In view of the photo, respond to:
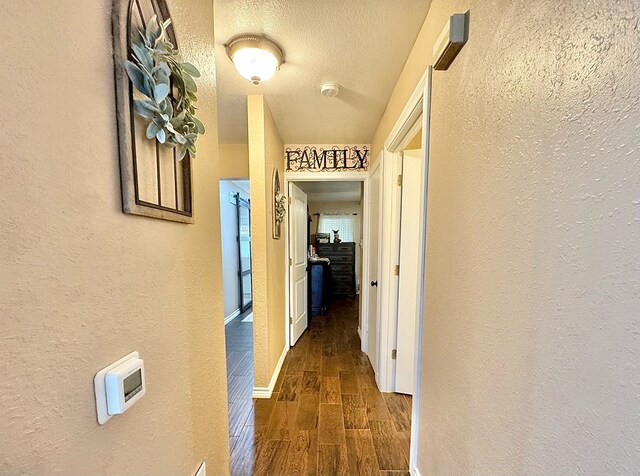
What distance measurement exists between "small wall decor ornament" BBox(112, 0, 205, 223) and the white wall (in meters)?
3.07

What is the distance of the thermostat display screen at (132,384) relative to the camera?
503 millimetres

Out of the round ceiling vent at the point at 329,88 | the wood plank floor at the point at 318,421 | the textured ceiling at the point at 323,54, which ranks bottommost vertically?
the wood plank floor at the point at 318,421

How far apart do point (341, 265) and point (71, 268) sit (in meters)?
5.08

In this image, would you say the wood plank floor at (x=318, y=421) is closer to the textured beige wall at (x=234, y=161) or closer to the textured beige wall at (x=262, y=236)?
the textured beige wall at (x=262, y=236)

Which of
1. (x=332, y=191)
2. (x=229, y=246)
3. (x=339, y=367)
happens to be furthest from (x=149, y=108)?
(x=332, y=191)

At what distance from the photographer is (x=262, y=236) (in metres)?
1.93

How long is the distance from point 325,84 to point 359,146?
121 cm

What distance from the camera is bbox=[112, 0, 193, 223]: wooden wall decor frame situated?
51cm

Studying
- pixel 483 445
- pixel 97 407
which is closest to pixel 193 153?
pixel 97 407

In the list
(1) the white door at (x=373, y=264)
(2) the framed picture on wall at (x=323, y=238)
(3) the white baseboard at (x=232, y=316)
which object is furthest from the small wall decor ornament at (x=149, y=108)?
(2) the framed picture on wall at (x=323, y=238)

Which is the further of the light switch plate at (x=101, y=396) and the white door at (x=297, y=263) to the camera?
the white door at (x=297, y=263)

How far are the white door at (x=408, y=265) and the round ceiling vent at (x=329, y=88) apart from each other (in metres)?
0.68

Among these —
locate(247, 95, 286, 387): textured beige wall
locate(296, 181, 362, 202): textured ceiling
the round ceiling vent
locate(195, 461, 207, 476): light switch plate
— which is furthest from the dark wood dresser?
locate(195, 461, 207, 476): light switch plate

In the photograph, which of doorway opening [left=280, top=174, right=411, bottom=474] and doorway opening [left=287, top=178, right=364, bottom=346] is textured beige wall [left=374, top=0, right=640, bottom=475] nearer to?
doorway opening [left=280, top=174, right=411, bottom=474]
